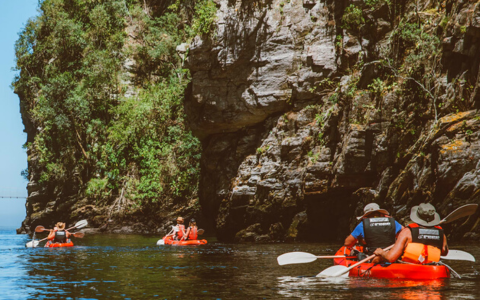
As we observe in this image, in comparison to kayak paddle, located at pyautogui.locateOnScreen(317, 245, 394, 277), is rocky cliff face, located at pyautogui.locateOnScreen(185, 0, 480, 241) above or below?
above

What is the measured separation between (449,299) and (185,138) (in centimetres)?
2641

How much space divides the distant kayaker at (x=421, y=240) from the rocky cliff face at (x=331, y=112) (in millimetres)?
8312

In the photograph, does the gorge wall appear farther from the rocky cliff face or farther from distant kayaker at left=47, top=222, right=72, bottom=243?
distant kayaker at left=47, top=222, right=72, bottom=243

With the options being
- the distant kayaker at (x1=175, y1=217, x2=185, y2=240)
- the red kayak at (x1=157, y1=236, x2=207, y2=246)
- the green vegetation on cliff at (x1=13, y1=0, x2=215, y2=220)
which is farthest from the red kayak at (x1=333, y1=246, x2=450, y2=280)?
the green vegetation on cliff at (x1=13, y1=0, x2=215, y2=220)

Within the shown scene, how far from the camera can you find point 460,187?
1627cm

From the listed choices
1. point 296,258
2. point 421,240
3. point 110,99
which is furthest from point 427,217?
point 110,99

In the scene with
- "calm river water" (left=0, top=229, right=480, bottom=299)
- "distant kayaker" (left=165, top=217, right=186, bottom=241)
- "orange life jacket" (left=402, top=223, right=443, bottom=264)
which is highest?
"distant kayaker" (left=165, top=217, right=186, bottom=241)

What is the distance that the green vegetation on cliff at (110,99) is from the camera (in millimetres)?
32938

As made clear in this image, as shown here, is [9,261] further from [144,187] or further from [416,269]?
[144,187]

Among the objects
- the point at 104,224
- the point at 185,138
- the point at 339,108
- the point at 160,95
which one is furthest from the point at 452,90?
the point at 104,224

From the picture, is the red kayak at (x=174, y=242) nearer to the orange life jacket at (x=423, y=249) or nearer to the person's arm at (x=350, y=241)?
the person's arm at (x=350, y=241)

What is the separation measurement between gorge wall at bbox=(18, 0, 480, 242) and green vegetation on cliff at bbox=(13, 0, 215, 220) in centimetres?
541

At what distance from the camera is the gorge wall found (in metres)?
17.3

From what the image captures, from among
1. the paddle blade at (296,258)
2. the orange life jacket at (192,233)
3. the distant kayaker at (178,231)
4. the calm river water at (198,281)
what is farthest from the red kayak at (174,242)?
the paddle blade at (296,258)
